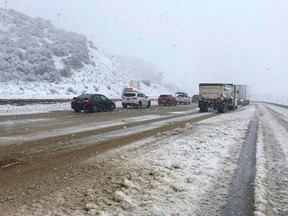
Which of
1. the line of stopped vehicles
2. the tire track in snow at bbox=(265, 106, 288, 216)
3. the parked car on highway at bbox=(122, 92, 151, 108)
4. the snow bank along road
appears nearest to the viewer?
the snow bank along road

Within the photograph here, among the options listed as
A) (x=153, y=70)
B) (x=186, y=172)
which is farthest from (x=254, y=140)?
(x=153, y=70)

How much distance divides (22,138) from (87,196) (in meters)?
6.84

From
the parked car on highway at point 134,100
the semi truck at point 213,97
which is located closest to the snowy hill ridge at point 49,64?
the parked car on highway at point 134,100

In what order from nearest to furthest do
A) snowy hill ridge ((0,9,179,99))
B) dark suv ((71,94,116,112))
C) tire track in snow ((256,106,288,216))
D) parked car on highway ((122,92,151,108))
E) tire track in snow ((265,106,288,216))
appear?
1. tire track in snow ((256,106,288,216))
2. tire track in snow ((265,106,288,216))
3. dark suv ((71,94,116,112))
4. parked car on highway ((122,92,151,108))
5. snowy hill ridge ((0,9,179,99))

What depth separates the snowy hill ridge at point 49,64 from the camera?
181 ft

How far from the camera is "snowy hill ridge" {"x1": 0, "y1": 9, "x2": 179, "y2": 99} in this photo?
55.1 m

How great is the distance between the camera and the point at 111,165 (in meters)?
7.47

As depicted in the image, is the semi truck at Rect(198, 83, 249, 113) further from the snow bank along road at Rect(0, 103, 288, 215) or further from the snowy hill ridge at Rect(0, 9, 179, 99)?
the snowy hill ridge at Rect(0, 9, 179, 99)

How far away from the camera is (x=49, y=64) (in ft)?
217

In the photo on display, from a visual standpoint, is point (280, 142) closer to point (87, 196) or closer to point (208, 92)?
point (87, 196)

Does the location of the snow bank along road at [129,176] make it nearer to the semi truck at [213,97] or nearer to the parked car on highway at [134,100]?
the semi truck at [213,97]

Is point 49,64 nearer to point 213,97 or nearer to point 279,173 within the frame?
point 213,97

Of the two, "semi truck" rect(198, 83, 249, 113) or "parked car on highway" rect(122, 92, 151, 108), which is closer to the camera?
"semi truck" rect(198, 83, 249, 113)

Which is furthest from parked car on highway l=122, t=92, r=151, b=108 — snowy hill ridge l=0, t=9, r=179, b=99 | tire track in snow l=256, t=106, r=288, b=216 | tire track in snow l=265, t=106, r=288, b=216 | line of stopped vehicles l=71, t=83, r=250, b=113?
tire track in snow l=256, t=106, r=288, b=216
